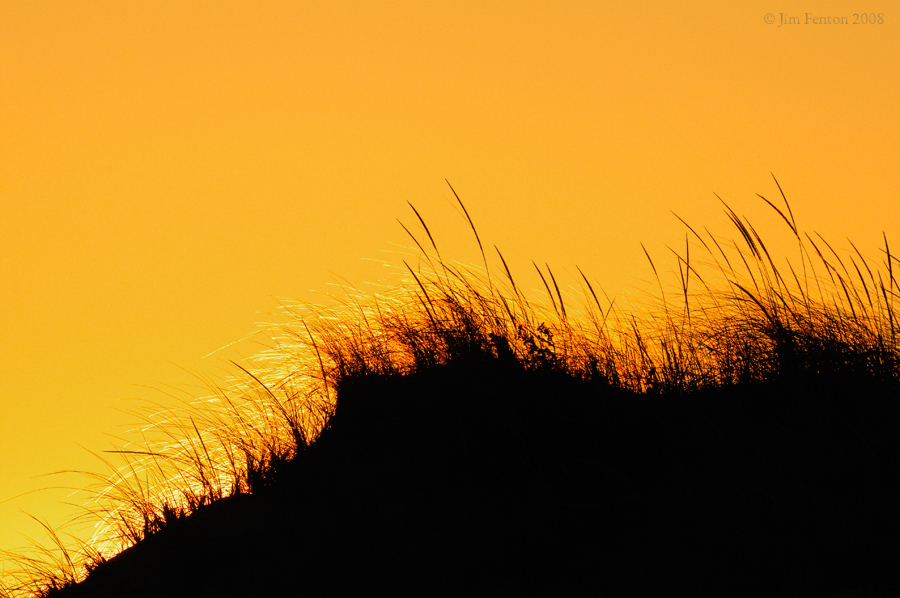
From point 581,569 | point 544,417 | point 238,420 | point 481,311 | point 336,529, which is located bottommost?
point 581,569

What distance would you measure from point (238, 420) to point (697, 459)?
2.08m

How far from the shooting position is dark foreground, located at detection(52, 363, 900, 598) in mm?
1896

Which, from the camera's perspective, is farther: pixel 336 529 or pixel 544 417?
pixel 544 417

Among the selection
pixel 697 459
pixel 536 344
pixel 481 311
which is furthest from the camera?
pixel 481 311

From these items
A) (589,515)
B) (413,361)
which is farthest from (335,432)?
(589,515)

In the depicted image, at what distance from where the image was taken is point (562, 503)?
7.38 feet

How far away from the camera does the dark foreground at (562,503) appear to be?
190 centimetres

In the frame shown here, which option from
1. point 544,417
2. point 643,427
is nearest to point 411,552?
point 544,417

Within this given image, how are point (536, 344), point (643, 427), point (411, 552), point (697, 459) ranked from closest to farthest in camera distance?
point (411, 552) < point (697, 459) < point (643, 427) < point (536, 344)

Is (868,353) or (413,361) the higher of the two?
(413,361)

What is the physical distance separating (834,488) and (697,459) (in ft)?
1.37

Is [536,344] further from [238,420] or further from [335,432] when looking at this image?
[238,420]

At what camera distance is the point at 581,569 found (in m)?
2.02

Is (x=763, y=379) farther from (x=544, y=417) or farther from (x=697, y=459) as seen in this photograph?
(x=544, y=417)
